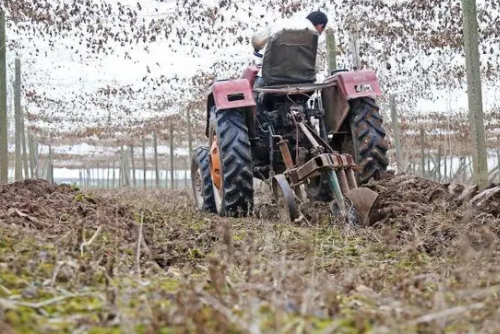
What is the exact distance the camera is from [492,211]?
4695 mm

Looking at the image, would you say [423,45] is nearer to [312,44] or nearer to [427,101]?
[427,101]

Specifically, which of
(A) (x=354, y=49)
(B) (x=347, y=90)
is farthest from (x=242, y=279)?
(A) (x=354, y=49)

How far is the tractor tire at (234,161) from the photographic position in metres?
6.07

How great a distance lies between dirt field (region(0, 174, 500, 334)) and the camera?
5.87 ft

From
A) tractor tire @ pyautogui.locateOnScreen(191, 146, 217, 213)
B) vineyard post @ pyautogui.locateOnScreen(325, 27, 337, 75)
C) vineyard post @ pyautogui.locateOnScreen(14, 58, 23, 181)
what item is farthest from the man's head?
vineyard post @ pyautogui.locateOnScreen(14, 58, 23, 181)

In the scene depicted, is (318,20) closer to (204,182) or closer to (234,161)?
(234,161)

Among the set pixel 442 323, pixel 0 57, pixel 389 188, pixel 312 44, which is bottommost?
pixel 442 323

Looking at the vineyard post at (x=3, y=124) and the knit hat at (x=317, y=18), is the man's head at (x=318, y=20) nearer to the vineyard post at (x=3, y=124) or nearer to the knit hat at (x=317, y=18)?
the knit hat at (x=317, y=18)

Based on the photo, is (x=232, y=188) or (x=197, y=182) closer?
(x=232, y=188)

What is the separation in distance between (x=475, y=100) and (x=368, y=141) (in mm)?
2072

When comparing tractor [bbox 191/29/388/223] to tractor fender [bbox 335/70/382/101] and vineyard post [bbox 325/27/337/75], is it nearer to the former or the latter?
tractor fender [bbox 335/70/382/101]

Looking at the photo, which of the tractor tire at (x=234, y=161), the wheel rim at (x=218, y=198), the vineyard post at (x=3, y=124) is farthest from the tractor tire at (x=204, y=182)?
the vineyard post at (x=3, y=124)

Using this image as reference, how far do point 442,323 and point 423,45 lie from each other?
1773 cm

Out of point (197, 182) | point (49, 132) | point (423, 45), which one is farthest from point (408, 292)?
point (49, 132)
